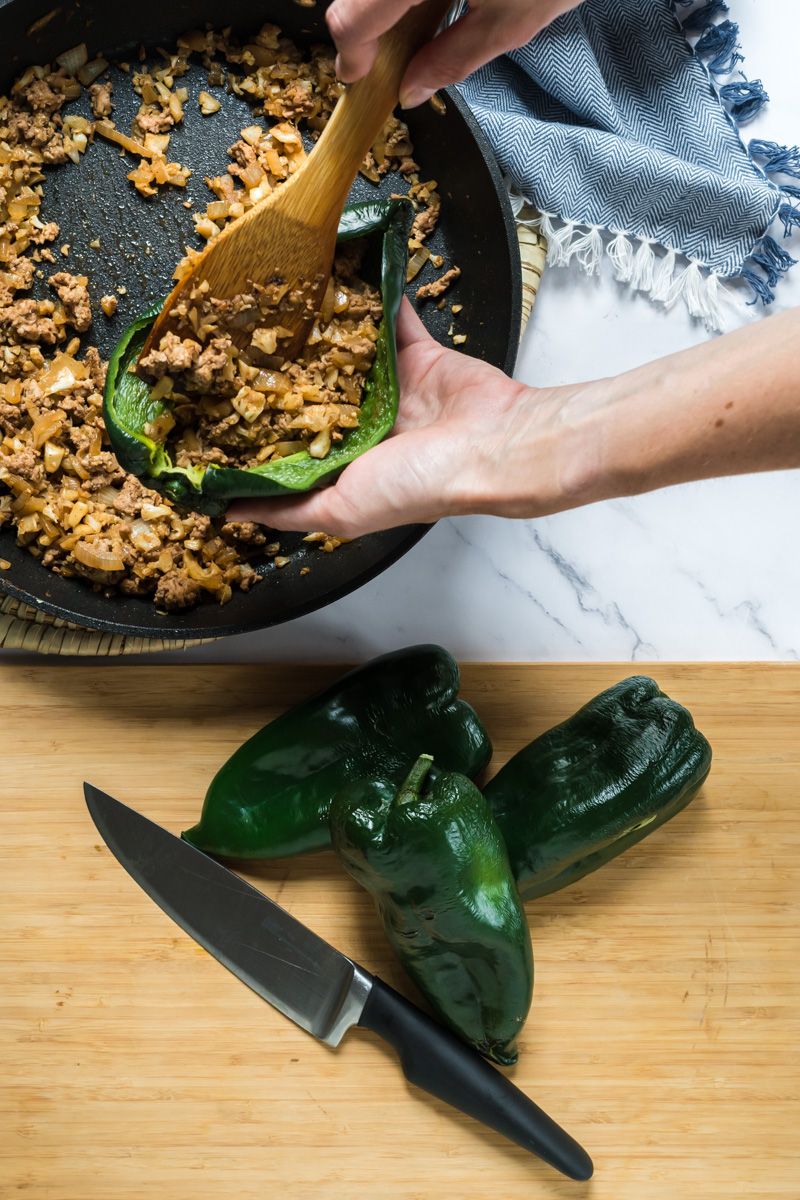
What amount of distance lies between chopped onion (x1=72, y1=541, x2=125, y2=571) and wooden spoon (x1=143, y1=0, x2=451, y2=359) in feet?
1.05

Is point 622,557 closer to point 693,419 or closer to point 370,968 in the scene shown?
point 693,419

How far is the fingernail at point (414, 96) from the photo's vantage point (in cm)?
160

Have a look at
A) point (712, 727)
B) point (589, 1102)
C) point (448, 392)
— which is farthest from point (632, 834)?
point (448, 392)

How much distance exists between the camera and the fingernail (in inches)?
62.9

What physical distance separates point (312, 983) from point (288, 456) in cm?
84

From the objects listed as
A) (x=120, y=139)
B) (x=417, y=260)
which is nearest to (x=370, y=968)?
(x=417, y=260)

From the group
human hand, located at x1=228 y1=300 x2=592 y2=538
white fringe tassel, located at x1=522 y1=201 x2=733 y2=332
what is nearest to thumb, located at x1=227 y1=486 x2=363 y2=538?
human hand, located at x1=228 y1=300 x2=592 y2=538

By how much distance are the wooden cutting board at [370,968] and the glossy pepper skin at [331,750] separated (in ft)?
0.33

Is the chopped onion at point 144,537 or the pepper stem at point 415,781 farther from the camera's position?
the chopped onion at point 144,537

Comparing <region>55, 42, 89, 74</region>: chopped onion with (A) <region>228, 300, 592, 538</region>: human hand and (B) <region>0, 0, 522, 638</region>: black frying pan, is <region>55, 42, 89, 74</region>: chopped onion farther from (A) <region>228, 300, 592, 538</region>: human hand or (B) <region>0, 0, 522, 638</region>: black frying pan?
(A) <region>228, 300, 592, 538</region>: human hand

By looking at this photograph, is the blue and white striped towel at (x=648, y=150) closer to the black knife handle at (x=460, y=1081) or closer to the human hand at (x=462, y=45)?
the human hand at (x=462, y=45)

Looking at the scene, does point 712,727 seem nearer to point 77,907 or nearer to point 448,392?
point 448,392

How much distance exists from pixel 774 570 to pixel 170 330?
1.18 m

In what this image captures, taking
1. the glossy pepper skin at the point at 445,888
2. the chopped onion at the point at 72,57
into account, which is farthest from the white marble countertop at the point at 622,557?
the chopped onion at the point at 72,57
